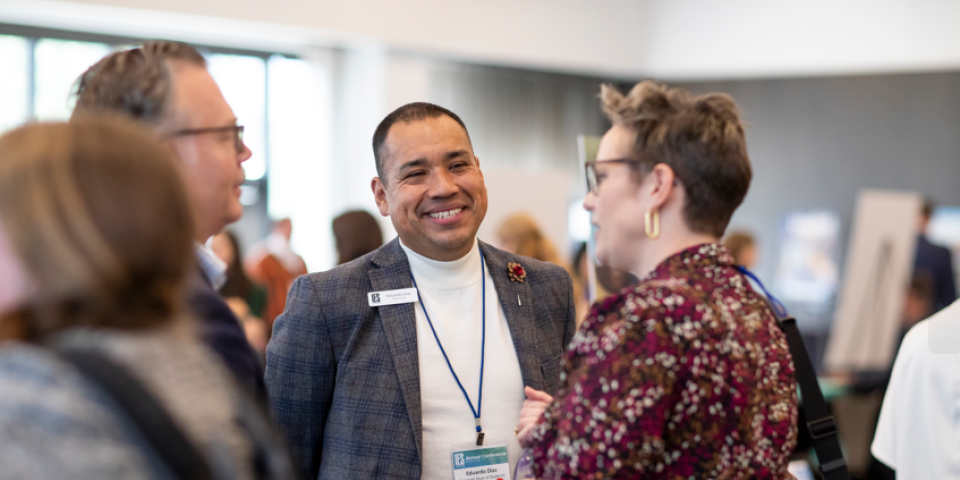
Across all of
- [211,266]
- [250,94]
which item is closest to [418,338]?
[211,266]

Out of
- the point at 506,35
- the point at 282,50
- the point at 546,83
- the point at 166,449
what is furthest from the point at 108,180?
the point at 546,83

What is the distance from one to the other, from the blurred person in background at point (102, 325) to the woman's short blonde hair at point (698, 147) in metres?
0.89

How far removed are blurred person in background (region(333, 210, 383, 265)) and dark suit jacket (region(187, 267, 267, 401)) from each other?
87.3 inches

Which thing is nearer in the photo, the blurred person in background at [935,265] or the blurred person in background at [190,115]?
the blurred person in background at [190,115]

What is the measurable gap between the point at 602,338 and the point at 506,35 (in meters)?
6.83

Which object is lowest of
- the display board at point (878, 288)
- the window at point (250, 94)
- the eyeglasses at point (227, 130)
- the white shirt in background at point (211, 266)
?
the display board at point (878, 288)

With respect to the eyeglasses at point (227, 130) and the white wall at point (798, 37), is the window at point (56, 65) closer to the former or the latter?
the eyeglasses at point (227, 130)

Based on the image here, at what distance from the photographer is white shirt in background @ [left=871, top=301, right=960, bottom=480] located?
1.95 m

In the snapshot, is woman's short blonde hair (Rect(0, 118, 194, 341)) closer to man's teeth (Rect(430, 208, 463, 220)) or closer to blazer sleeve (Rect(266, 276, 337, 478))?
blazer sleeve (Rect(266, 276, 337, 478))

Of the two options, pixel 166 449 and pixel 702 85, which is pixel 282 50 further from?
pixel 166 449

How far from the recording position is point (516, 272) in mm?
2037

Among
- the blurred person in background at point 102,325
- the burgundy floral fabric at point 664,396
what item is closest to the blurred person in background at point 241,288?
the burgundy floral fabric at point 664,396

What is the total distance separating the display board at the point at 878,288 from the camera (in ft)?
22.9

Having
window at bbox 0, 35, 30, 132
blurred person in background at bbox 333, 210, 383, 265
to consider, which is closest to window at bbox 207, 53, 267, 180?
window at bbox 0, 35, 30, 132
